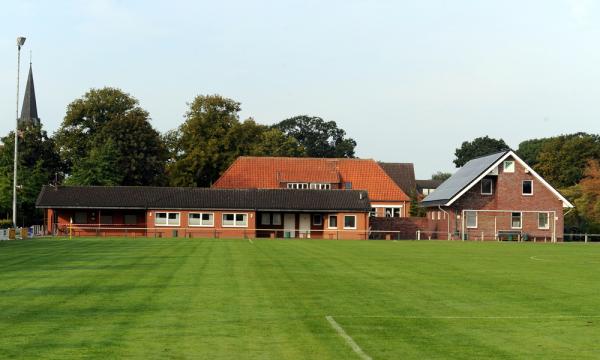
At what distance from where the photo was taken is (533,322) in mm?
15781

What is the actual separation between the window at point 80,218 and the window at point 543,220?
132 ft

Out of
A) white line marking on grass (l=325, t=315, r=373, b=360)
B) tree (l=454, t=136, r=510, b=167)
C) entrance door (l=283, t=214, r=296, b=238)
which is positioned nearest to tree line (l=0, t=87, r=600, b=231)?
entrance door (l=283, t=214, r=296, b=238)

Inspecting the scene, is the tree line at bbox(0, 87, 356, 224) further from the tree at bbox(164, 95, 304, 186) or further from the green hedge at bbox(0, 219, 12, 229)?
the green hedge at bbox(0, 219, 12, 229)

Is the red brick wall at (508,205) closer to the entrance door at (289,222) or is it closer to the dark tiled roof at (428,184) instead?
the entrance door at (289,222)

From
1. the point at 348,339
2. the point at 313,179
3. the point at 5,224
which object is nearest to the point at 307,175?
the point at 313,179

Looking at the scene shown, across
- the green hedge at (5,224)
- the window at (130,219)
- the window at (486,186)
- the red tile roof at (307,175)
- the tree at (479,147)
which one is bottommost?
the green hedge at (5,224)

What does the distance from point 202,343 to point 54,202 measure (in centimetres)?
6517

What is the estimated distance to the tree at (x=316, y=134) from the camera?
149875 mm

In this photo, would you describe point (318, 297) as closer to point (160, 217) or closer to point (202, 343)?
point (202, 343)

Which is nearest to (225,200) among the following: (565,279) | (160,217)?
(160,217)

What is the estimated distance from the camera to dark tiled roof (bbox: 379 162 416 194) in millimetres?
132000

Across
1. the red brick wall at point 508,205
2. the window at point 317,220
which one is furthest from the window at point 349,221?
the red brick wall at point 508,205

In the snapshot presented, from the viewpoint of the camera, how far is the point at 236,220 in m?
76.5

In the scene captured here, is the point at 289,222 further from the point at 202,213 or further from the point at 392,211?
the point at 392,211
